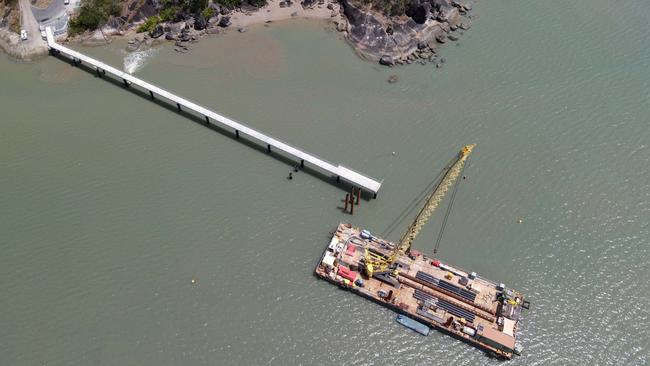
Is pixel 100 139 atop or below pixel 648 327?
atop

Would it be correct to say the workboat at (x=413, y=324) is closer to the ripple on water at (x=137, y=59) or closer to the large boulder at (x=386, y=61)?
the large boulder at (x=386, y=61)

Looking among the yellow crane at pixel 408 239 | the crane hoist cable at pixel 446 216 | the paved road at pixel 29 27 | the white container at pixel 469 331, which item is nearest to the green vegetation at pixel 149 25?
the paved road at pixel 29 27

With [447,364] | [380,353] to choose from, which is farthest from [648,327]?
[380,353]

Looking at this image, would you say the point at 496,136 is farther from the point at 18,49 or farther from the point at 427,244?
the point at 18,49

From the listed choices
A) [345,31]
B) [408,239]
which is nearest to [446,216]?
[408,239]

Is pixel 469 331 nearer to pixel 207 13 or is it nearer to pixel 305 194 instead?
pixel 305 194
